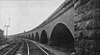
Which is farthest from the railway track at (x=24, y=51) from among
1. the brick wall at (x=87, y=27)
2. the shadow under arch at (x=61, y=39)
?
the brick wall at (x=87, y=27)

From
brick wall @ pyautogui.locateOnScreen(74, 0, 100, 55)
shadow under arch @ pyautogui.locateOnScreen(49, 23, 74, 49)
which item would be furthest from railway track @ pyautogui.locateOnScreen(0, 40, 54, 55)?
brick wall @ pyautogui.locateOnScreen(74, 0, 100, 55)

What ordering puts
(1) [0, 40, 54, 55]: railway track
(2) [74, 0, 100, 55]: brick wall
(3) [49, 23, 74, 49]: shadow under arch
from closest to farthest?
(2) [74, 0, 100, 55]: brick wall, (1) [0, 40, 54, 55]: railway track, (3) [49, 23, 74, 49]: shadow under arch

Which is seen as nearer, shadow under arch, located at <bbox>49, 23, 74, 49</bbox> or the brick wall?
the brick wall

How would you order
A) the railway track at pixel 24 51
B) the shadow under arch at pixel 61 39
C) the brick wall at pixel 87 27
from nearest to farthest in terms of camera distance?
the brick wall at pixel 87 27
the railway track at pixel 24 51
the shadow under arch at pixel 61 39

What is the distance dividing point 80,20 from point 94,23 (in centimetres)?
103

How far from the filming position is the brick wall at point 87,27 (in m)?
4.03

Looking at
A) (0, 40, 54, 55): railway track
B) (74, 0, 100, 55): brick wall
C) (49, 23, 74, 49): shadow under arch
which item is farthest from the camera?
(49, 23, 74, 49): shadow under arch

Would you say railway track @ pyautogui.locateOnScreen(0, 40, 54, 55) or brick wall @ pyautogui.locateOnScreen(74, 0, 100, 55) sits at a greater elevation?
brick wall @ pyautogui.locateOnScreen(74, 0, 100, 55)

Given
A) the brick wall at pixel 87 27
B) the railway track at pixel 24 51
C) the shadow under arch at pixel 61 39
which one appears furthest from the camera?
the shadow under arch at pixel 61 39

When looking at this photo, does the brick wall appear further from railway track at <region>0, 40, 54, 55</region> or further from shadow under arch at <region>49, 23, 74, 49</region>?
shadow under arch at <region>49, 23, 74, 49</region>

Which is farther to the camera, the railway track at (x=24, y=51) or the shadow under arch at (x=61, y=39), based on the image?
the shadow under arch at (x=61, y=39)

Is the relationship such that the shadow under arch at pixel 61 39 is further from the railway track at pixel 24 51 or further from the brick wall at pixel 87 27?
the brick wall at pixel 87 27

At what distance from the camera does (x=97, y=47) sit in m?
3.96

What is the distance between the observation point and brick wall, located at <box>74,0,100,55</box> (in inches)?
159
